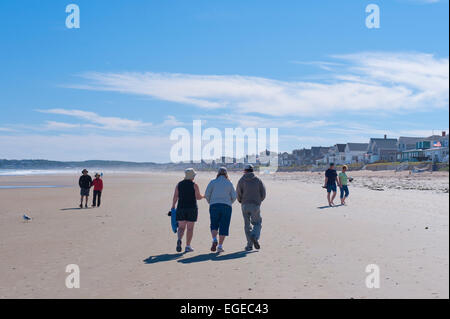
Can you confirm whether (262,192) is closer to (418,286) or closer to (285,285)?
(285,285)

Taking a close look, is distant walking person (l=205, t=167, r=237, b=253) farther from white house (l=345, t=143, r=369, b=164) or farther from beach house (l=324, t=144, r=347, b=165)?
beach house (l=324, t=144, r=347, b=165)

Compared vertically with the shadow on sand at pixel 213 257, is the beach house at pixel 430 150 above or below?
above

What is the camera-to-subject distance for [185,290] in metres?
6.46

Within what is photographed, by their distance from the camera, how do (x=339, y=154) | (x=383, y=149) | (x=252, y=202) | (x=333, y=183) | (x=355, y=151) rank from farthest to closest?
(x=339, y=154)
(x=355, y=151)
(x=383, y=149)
(x=333, y=183)
(x=252, y=202)

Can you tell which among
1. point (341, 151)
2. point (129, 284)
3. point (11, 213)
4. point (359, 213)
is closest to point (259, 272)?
point (129, 284)

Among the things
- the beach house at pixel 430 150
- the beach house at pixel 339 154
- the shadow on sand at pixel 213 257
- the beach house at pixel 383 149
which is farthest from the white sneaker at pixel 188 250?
the beach house at pixel 339 154

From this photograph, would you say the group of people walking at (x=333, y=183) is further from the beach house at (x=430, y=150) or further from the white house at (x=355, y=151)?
the white house at (x=355, y=151)

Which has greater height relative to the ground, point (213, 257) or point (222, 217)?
point (222, 217)

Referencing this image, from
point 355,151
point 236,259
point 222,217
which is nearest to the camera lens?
point 236,259

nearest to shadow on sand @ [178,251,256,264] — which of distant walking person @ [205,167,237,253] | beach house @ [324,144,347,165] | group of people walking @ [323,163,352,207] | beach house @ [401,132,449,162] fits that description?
distant walking person @ [205,167,237,253]

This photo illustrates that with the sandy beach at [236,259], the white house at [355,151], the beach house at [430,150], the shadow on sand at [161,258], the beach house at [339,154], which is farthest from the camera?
the beach house at [339,154]

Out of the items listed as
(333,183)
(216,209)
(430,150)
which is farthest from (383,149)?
(216,209)

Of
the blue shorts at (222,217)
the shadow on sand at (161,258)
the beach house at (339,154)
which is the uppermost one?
the beach house at (339,154)

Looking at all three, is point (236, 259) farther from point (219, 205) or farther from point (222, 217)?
point (219, 205)
